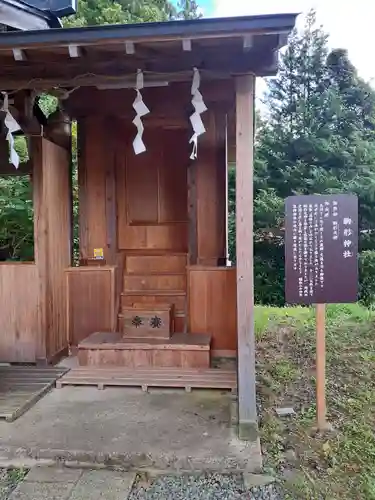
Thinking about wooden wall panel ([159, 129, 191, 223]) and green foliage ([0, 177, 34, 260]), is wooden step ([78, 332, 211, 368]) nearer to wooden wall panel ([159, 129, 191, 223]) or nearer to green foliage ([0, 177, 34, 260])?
wooden wall panel ([159, 129, 191, 223])

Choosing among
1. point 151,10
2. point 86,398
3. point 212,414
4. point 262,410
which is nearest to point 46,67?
point 86,398

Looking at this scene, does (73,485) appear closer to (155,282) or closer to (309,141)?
(155,282)

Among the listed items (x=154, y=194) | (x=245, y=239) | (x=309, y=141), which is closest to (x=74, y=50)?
(x=245, y=239)

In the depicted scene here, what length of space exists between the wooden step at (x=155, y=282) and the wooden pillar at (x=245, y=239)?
1.95 m

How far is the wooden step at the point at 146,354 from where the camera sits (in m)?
4.13

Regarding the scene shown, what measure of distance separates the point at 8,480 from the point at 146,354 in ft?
6.15

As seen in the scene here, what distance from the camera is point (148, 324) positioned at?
4438 millimetres

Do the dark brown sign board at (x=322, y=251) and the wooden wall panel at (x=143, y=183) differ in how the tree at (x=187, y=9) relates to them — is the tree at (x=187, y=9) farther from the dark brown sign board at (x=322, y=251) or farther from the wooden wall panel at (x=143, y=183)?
the dark brown sign board at (x=322, y=251)

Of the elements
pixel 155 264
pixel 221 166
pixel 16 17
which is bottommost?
pixel 155 264

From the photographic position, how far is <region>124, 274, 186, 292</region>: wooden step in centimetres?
493

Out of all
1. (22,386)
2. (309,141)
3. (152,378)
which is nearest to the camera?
(22,386)

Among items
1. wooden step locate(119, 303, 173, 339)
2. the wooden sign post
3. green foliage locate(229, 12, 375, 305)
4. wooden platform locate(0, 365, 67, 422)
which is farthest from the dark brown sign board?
green foliage locate(229, 12, 375, 305)

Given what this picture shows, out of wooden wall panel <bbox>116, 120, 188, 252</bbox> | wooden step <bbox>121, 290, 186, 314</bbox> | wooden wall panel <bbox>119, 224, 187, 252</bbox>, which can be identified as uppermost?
wooden wall panel <bbox>116, 120, 188, 252</bbox>

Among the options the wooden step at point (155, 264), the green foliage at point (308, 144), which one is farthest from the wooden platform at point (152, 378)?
the green foliage at point (308, 144)
